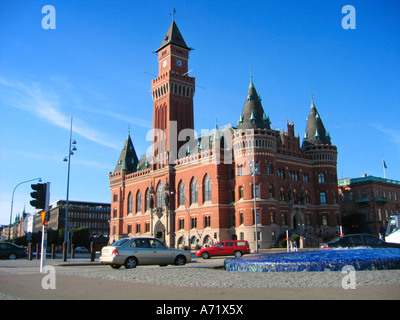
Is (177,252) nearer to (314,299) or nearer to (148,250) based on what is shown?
(148,250)

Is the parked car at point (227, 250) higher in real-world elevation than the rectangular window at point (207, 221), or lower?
lower

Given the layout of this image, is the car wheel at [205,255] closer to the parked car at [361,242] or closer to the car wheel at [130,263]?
the car wheel at [130,263]

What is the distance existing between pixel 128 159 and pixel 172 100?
19.5 metres

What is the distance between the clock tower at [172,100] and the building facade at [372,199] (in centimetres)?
3419

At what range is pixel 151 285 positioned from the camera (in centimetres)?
1226

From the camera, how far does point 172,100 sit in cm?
7569

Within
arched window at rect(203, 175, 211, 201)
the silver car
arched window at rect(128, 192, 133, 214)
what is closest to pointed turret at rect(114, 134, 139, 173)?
arched window at rect(128, 192, 133, 214)

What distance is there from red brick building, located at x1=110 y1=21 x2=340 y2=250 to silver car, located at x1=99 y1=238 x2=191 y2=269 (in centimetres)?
3089

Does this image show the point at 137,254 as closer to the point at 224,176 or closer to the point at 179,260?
the point at 179,260

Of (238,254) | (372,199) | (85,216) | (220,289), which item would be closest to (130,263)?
(220,289)

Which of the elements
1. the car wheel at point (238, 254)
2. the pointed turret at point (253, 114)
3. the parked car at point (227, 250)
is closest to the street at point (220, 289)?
the parked car at point (227, 250)

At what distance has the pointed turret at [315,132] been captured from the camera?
222ft

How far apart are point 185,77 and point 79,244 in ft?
155
